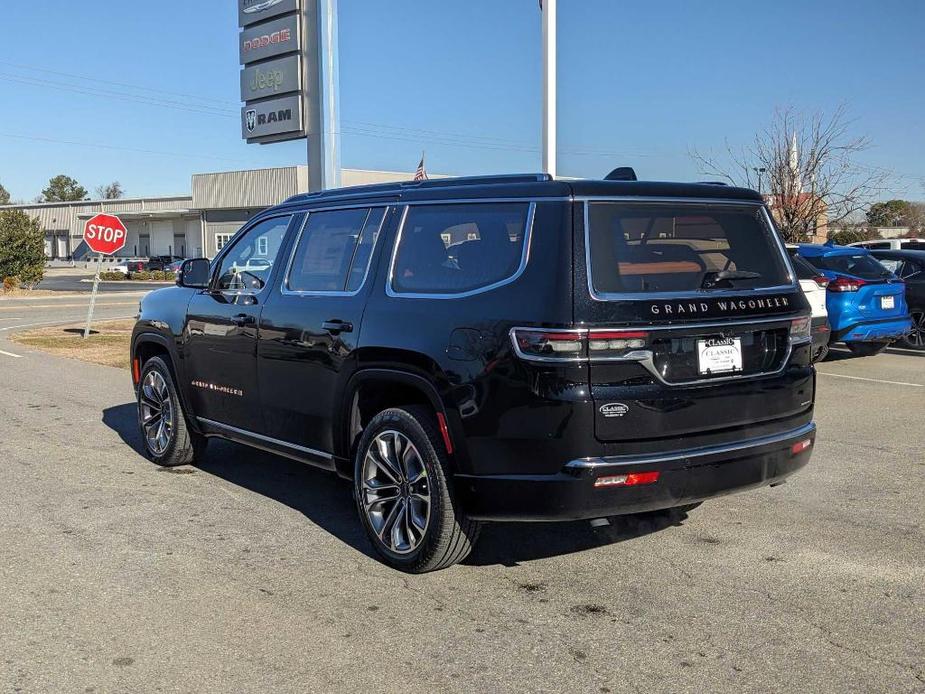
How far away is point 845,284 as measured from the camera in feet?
40.8

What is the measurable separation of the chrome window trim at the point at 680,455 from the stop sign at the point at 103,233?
51.5 feet

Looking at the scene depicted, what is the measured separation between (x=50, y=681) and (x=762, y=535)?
3701mm

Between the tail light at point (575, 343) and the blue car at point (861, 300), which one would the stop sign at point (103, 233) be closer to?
the blue car at point (861, 300)

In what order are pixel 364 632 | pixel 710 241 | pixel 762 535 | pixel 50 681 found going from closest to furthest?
1. pixel 50 681
2. pixel 364 632
3. pixel 710 241
4. pixel 762 535

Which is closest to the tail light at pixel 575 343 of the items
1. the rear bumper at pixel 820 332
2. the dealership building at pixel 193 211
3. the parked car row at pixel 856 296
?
the rear bumper at pixel 820 332

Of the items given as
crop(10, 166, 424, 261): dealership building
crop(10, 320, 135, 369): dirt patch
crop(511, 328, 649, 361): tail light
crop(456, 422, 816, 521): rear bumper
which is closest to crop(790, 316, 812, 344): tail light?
crop(456, 422, 816, 521): rear bumper

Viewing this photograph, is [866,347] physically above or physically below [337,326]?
below

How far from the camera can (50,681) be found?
365 cm

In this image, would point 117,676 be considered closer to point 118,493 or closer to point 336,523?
point 336,523

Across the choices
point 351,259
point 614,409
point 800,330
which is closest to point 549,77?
point 351,259

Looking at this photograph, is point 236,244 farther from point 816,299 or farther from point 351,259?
point 816,299

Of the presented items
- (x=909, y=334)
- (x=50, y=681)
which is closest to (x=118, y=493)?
(x=50, y=681)

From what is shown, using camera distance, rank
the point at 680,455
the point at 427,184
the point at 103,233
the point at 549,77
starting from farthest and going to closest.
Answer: the point at 103,233
the point at 549,77
the point at 427,184
the point at 680,455

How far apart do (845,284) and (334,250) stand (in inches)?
350
